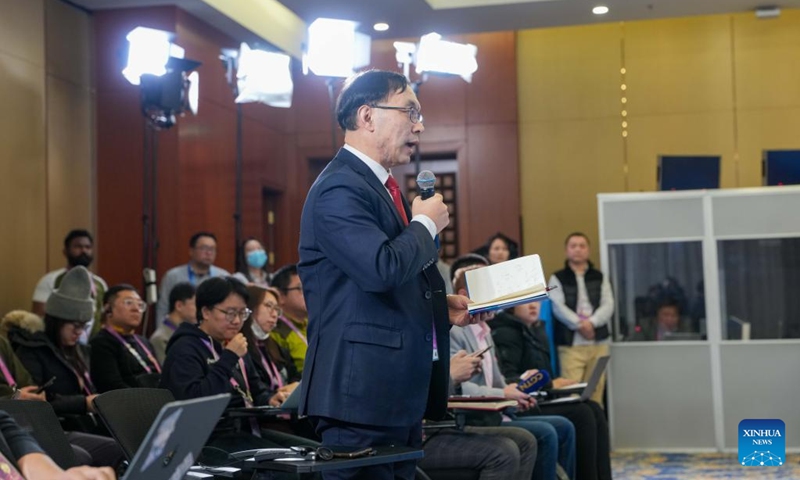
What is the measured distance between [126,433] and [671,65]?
7776mm

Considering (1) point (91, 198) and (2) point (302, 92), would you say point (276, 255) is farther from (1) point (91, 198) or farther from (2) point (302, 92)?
(1) point (91, 198)

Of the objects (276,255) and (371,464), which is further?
(276,255)

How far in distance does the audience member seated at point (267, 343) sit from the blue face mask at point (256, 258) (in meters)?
2.37

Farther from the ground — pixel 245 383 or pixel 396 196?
pixel 396 196

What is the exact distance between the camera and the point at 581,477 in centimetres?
541

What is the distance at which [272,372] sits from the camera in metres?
4.98

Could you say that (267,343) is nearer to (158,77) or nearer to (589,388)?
(589,388)

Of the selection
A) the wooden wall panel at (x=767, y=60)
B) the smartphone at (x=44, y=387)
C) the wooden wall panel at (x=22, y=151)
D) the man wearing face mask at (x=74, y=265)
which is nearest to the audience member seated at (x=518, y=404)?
the smartphone at (x=44, y=387)

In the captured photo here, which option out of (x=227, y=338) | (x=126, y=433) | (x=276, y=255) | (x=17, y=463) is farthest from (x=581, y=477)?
(x=276, y=255)

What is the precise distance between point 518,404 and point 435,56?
4044 mm

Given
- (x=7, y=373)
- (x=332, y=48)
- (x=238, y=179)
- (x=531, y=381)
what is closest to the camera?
(x=7, y=373)

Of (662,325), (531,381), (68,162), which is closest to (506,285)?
(531,381)

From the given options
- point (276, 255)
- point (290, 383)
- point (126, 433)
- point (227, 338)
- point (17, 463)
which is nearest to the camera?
point (17, 463)

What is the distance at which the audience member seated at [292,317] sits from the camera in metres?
5.35
